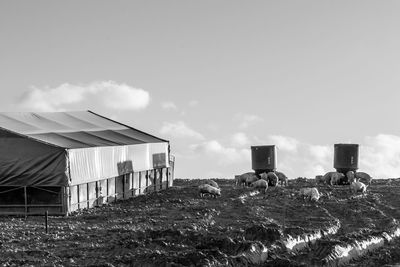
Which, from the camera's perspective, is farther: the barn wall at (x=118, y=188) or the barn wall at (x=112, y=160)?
the barn wall at (x=118, y=188)

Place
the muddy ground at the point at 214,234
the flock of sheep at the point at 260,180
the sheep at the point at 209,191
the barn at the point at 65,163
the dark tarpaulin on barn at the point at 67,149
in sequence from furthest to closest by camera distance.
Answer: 1. the flock of sheep at the point at 260,180
2. the sheep at the point at 209,191
3. the dark tarpaulin on barn at the point at 67,149
4. the barn at the point at 65,163
5. the muddy ground at the point at 214,234

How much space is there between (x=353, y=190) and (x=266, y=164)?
8.12m

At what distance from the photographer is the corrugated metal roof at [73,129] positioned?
37.6m

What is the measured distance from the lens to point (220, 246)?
23203 mm

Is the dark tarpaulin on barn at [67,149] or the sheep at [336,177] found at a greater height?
the dark tarpaulin on barn at [67,149]

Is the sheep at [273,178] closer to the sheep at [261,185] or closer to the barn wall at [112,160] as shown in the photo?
the sheep at [261,185]

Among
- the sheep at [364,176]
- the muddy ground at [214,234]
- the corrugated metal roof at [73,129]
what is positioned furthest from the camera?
the sheep at [364,176]

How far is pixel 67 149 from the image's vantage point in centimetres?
3481

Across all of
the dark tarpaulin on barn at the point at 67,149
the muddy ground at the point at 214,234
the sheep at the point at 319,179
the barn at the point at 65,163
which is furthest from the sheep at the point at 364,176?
the barn at the point at 65,163

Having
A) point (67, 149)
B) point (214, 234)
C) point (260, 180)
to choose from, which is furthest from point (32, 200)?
point (260, 180)

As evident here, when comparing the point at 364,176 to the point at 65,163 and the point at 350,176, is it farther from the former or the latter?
the point at 65,163

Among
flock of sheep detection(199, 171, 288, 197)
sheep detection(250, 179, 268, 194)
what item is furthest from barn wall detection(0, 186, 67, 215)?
sheep detection(250, 179, 268, 194)

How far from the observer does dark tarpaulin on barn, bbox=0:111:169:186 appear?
34.7 m

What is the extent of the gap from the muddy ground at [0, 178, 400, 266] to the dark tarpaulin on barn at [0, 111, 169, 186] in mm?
2289
